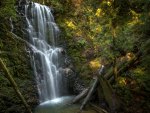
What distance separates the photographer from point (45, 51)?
1377 centimetres

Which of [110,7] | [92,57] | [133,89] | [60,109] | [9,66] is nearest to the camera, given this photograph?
[110,7]

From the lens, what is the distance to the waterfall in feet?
41.6

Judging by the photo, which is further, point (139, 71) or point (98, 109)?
point (139, 71)

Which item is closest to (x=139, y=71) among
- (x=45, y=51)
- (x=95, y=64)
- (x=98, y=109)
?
(x=98, y=109)

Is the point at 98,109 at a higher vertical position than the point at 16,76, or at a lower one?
lower

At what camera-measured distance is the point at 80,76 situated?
44.0ft

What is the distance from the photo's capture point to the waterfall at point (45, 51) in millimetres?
12688

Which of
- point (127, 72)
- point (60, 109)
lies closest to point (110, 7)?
point (127, 72)

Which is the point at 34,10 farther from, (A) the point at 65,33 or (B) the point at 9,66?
(B) the point at 9,66

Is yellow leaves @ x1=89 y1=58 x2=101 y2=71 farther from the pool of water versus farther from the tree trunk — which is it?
the tree trunk

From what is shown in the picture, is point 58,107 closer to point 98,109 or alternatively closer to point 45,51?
point 98,109

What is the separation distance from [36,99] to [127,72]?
13.1 feet

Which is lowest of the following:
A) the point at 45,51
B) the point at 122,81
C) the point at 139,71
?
the point at 122,81

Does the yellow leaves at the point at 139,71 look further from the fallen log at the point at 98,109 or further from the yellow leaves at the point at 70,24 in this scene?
the yellow leaves at the point at 70,24
